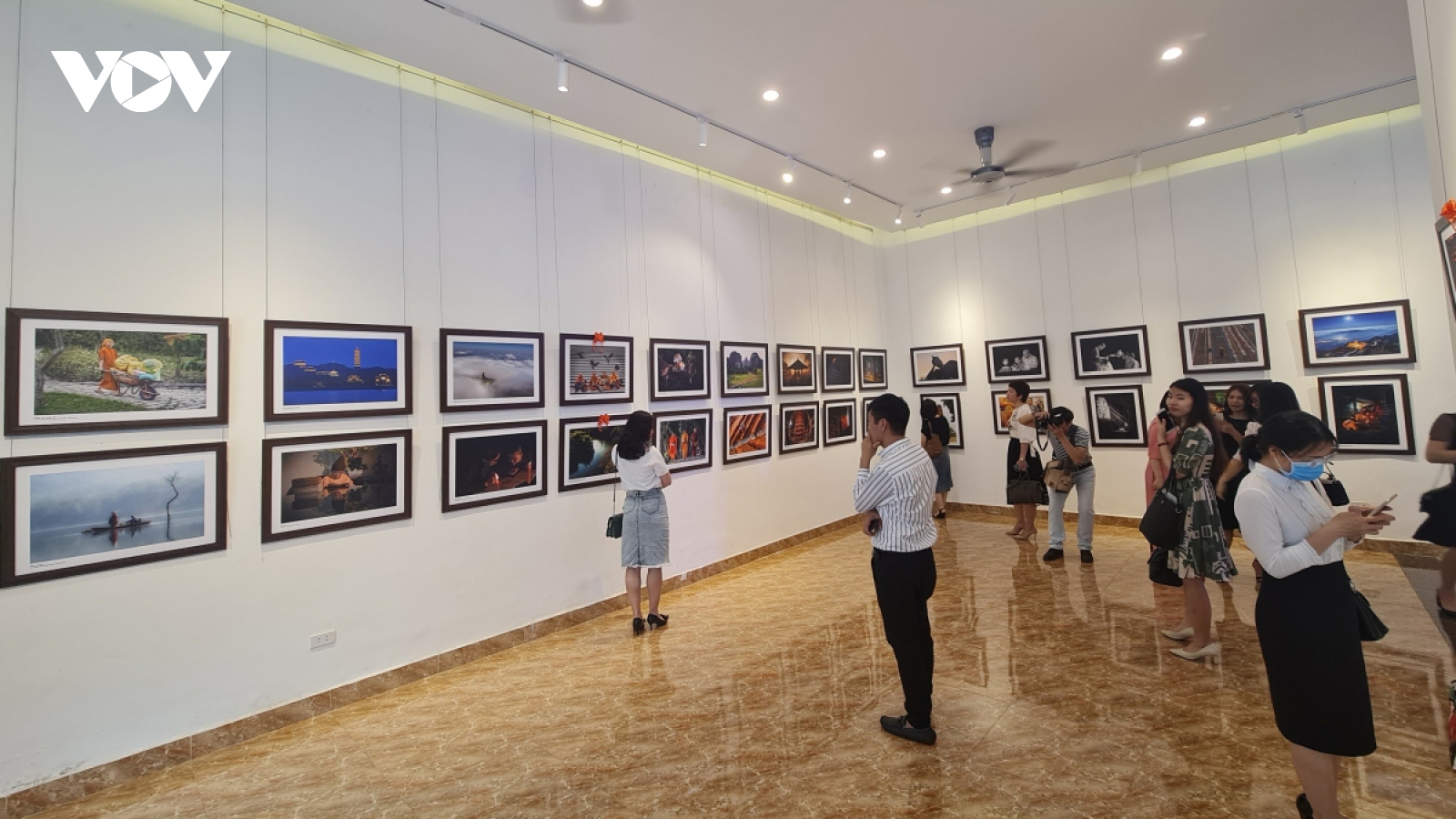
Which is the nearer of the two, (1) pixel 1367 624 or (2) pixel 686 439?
(1) pixel 1367 624

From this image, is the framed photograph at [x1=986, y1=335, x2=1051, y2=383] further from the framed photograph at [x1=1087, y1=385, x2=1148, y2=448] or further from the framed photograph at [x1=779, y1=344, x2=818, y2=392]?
the framed photograph at [x1=779, y1=344, x2=818, y2=392]

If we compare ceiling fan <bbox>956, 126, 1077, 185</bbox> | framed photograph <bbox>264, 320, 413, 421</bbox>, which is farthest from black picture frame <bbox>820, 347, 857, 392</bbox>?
framed photograph <bbox>264, 320, 413, 421</bbox>

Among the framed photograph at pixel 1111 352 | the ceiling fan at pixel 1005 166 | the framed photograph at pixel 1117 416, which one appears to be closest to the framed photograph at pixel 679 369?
the ceiling fan at pixel 1005 166

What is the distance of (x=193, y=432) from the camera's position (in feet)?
14.2

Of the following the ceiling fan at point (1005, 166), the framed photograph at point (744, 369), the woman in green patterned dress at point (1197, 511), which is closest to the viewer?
the woman in green patterned dress at point (1197, 511)

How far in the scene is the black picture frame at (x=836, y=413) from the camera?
34.4ft

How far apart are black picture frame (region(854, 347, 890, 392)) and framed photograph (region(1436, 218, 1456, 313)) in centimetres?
826

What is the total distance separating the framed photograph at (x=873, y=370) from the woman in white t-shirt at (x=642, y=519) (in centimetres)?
635

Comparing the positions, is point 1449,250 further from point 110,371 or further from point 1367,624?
point 110,371

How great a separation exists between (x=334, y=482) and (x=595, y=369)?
2.83 meters

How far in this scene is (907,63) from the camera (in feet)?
18.7

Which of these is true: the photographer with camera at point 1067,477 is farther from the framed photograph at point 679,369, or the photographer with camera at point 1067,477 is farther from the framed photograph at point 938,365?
the framed photograph at point 679,369

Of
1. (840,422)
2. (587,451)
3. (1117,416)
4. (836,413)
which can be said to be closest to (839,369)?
(836,413)

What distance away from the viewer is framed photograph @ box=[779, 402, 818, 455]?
31.4 feet
